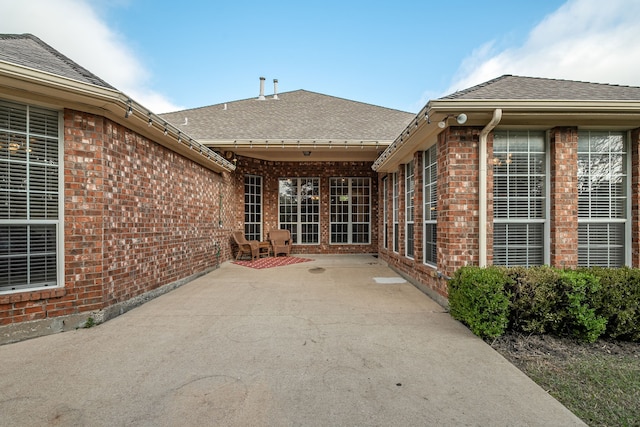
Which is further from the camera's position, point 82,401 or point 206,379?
point 206,379

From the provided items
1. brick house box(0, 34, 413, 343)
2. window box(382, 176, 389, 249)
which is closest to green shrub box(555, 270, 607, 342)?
window box(382, 176, 389, 249)

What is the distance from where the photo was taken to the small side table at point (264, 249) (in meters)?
9.58

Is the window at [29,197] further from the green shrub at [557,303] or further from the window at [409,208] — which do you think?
the window at [409,208]

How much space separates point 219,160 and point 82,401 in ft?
20.4

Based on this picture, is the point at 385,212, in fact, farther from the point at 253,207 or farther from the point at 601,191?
the point at 253,207

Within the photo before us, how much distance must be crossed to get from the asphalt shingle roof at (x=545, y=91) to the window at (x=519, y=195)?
22.7 inches

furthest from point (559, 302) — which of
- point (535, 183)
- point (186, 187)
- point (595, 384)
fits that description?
point (186, 187)

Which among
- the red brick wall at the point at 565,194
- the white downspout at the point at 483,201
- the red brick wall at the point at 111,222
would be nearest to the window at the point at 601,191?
the red brick wall at the point at 565,194

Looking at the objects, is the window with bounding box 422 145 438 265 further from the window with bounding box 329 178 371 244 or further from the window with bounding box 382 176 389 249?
the window with bounding box 329 178 371 244

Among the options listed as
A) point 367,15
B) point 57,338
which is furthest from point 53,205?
point 367,15

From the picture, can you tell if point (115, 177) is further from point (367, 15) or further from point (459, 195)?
point (367, 15)

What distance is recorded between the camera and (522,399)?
6.85 ft

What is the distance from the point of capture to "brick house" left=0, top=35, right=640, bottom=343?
10.6 feet

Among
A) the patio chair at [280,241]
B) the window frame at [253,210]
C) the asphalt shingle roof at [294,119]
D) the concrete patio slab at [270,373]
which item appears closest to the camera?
the concrete patio slab at [270,373]
